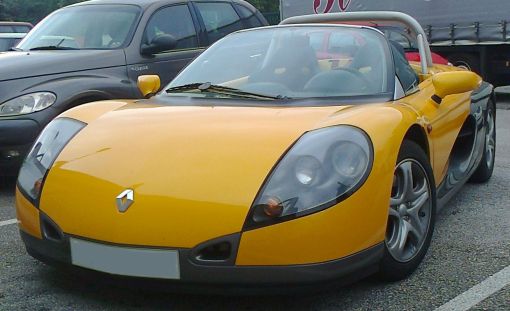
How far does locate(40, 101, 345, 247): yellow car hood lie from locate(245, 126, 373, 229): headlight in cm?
5

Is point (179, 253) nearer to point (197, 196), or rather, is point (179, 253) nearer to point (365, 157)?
point (197, 196)

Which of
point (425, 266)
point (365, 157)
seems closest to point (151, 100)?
point (365, 157)

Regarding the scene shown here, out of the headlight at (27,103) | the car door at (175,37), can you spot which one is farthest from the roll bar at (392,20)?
the headlight at (27,103)

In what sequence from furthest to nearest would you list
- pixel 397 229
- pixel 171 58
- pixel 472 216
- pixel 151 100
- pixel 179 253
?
pixel 171 58 → pixel 472 216 → pixel 151 100 → pixel 397 229 → pixel 179 253

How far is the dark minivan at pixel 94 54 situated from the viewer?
16.5 feet

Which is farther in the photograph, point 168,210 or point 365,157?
point 365,157

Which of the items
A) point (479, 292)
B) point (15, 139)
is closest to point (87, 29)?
point (15, 139)

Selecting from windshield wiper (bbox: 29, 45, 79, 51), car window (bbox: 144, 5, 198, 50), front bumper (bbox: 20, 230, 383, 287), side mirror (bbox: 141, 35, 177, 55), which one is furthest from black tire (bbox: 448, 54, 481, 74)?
front bumper (bbox: 20, 230, 383, 287)

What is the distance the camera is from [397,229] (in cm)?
310

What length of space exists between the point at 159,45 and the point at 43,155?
301cm

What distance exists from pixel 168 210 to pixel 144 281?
29 cm

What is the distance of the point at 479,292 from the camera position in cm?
302

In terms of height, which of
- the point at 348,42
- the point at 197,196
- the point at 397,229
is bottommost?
the point at 397,229

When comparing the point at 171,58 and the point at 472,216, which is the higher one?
the point at 171,58
